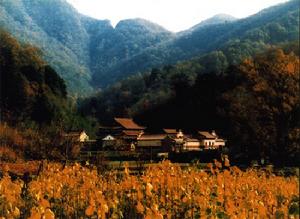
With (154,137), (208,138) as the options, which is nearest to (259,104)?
(208,138)

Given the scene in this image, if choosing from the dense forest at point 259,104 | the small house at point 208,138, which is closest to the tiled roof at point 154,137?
the dense forest at point 259,104

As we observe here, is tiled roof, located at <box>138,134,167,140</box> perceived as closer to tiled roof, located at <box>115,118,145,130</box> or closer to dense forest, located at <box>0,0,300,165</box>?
dense forest, located at <box>0,0,300,165</box>

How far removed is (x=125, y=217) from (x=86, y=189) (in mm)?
869

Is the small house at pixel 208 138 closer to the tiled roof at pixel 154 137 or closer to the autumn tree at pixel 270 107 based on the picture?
the tiled roof at pixel 154 137

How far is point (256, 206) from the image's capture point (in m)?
5.59

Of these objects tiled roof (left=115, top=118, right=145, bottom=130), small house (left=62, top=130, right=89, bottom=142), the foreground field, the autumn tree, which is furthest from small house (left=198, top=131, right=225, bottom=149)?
the foreground field

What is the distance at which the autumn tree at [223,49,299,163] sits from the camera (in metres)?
28.7

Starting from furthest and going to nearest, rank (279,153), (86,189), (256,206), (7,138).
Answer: (279,153)
(7,138)
(86,189)
(256,206)

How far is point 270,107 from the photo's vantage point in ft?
99.0

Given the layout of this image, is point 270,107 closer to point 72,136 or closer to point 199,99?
point 72,136

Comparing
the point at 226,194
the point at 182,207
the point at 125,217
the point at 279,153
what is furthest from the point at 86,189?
the point at 279,153

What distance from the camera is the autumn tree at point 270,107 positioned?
28.7 m

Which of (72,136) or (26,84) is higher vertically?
(26,84)

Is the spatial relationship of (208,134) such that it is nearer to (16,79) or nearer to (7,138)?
(16,79)
